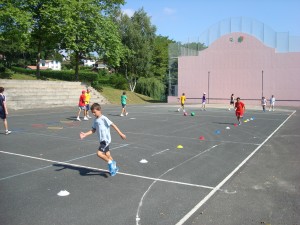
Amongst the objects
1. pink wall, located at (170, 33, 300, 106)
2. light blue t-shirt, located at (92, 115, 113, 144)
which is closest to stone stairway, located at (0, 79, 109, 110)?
pink wall, located at (170, 33, 300, 106)

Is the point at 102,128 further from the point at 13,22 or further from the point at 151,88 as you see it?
the point at 151,88

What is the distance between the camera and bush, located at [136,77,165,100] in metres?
53.9

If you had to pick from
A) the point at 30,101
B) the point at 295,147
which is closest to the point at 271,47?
the point at 30,101

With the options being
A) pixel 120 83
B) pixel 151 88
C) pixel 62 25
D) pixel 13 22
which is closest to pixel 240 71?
pixel 151 88

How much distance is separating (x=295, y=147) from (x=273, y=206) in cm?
637

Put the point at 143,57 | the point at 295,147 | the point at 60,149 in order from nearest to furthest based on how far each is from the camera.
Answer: the point at 60,149 < the point at 295,147 < the point at 143,57

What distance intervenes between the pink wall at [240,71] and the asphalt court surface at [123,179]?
31014 millimetres

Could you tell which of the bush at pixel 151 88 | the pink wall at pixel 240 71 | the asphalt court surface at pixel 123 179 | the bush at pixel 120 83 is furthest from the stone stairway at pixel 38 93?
the asphalt court surface at pixel 123 179

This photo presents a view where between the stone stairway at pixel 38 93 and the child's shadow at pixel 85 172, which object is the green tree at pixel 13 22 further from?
the child's shadow at pixel 85 172

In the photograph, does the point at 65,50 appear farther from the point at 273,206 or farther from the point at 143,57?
the point at 273,206

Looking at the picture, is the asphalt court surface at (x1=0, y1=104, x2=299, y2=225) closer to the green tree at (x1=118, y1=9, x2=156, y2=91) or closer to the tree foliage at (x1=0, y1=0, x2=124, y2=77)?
the tree foliage at (x1=0, y1=0, x2=124, y2=77)

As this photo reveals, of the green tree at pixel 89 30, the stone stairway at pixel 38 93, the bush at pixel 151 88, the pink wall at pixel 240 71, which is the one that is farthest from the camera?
the bush at pixel 151 88

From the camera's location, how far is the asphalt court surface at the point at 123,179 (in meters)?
5.23

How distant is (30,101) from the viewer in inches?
1185
